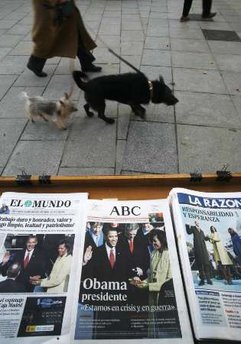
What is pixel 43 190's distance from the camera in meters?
1.16

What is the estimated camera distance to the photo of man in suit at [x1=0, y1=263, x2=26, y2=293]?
2.76ft

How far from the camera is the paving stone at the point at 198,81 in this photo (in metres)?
3.35

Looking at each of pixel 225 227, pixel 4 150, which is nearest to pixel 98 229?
pixel 225 227

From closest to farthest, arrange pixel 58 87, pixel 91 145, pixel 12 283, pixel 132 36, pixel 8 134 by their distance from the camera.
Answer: pixel 12 283, pixel 91 145, pixel 8 134, pixel 58 87, pixel 132 36

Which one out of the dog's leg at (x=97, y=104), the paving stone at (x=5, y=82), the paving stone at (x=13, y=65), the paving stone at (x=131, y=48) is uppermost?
the paving stone at (x=131, y=48)

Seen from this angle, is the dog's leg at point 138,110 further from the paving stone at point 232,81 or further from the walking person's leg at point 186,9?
the walking person's leg at point 186,9

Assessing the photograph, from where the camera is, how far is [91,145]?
254cm

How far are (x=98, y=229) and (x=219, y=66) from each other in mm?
3553

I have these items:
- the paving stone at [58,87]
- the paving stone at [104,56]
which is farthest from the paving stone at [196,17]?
the paving stone at [58,87]

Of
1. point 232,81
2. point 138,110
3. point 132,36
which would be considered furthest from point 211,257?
point 132,36

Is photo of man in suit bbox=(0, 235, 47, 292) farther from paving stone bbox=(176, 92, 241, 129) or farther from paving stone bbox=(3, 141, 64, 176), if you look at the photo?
paving stone bbox=(176, 92, 241, 129)

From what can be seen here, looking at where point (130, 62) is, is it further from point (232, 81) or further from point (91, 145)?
point (91, 145)

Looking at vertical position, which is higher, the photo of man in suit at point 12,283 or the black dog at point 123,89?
the black dog at point 123,89

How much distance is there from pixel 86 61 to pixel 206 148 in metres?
2.01
